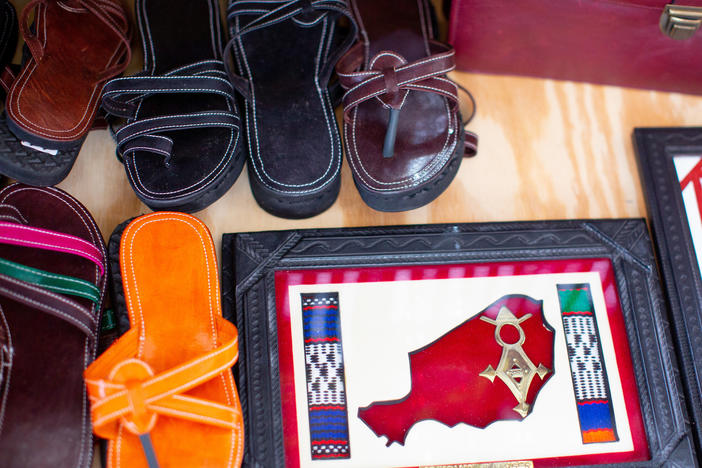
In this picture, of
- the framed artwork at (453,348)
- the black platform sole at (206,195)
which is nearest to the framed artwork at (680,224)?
the framed artwork at (453,348)

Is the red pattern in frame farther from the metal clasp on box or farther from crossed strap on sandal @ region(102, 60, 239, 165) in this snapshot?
the metal clasp on box

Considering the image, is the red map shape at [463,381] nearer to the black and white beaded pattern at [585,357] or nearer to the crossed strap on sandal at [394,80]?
the black and white beaded pattern at [585,357]

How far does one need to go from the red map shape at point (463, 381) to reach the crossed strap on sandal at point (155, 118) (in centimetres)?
44

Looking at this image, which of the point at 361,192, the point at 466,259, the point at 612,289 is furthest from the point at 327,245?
the point at 612,289

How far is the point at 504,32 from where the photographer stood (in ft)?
3.21

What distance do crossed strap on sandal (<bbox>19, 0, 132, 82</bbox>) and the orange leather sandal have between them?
0.84 feet

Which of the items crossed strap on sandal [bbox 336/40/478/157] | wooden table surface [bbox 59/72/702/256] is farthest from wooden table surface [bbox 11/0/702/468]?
crossed strap on sandal [bbox 336/40/478/157]

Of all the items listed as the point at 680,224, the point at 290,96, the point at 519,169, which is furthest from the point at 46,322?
the point at 680,224

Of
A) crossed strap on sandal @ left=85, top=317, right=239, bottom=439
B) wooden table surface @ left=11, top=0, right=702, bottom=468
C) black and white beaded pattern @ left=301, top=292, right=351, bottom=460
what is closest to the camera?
crossed strap on sandal @ left=85, top=317, right=239, bottom=439

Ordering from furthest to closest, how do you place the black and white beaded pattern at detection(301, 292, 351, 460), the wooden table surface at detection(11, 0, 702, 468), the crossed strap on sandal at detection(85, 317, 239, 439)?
the wooden table surface at detection(11, 0, 702, 468) < the black and white beaded pattern at detection(301, 292, 351, 460) < the crossed strap on sandal at detection(85, 317, 239, 439)

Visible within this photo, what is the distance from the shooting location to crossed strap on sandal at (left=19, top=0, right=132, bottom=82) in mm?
890

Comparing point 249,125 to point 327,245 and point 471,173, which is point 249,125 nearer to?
point 327,245

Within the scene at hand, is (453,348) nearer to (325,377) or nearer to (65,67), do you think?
(325,377)

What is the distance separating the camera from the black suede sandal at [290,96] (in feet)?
2.90
